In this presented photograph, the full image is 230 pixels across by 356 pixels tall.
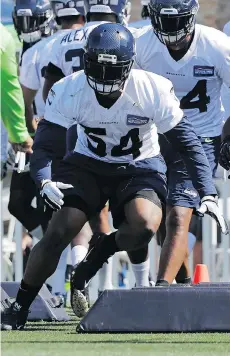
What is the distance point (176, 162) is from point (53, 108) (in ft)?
4.10

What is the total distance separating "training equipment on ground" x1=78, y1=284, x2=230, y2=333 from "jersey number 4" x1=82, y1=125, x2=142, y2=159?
3.06ft

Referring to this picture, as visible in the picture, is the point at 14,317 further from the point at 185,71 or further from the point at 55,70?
the point at 55,70

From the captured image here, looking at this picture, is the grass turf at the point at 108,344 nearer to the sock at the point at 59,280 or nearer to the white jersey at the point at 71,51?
the sock at the point at 59,280

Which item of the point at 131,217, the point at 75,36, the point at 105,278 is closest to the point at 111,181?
the point at 131,217

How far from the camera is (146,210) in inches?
292

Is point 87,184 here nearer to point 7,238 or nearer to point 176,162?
point 176,162

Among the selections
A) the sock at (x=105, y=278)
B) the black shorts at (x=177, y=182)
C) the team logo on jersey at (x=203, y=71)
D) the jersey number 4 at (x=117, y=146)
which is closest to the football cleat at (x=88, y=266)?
the jersey number 4 at (x=117, y=146)

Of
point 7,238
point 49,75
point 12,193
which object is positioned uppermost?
point 49,75

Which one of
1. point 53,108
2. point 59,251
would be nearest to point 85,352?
point 59,251

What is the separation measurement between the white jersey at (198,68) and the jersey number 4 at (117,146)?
1146mm

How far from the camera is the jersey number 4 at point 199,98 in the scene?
866cm

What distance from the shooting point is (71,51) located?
31.6 ft

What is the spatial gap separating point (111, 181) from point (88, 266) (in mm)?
546

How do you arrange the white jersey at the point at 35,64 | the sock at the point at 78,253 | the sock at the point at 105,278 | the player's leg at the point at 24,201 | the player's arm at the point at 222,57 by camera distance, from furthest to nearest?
the player's leg at the point at 24,201 < the white jersey at the point at 35,64 < the sock at the point at 105,278 < the sock at the point at 78,253 < the player's arm at the point at 222,57
